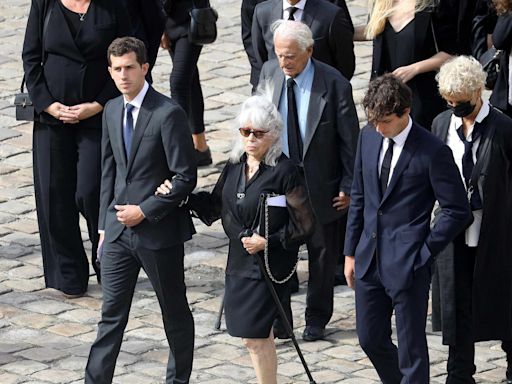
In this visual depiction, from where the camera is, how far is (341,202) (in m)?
10.2

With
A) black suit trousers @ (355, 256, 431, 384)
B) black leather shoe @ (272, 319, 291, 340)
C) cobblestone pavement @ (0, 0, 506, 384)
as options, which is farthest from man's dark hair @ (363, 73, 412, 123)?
black leather shoe @ (272, 319, 291, 340)

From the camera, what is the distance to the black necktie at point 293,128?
1012 cm

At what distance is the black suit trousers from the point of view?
8.63 metres

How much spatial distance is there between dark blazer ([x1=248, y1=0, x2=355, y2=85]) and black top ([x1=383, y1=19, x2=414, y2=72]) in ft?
1.04

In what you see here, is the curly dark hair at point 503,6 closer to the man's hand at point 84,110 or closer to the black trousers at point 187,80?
the man's hand at point 84,110

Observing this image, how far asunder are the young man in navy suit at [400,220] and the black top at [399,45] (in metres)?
2.32

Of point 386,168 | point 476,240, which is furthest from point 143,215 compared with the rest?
point 476,240

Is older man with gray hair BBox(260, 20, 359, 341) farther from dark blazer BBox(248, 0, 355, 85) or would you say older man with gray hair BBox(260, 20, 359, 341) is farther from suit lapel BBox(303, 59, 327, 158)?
dark blazer BBox(248, 0, 355, 85)

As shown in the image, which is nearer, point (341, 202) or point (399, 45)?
point (341, 202)

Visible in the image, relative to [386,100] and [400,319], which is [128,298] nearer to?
[400,319]

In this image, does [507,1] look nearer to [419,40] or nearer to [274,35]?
[419,40]

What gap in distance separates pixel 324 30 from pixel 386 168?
2.27 metres

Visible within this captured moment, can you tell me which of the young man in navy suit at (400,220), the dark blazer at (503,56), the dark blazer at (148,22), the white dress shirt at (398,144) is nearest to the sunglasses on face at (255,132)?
the young man in navy suit at (400,220)

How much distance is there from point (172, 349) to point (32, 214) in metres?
3.75
